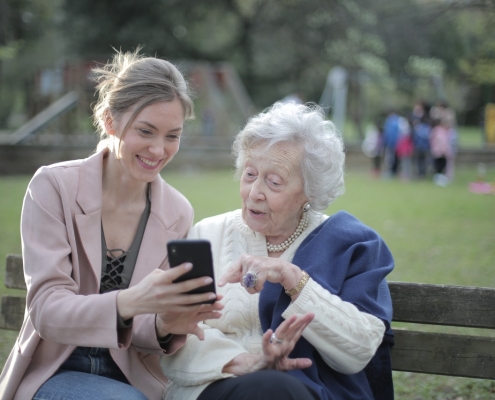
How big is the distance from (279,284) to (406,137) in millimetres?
17454

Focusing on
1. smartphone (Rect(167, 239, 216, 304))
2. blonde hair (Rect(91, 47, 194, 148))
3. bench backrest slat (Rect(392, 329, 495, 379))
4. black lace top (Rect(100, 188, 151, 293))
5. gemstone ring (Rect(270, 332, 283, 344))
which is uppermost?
blonde hair (Rect(91, 47, 194, 148))

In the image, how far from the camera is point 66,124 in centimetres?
2117

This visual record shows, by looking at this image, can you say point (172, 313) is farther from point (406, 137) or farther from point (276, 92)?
point (276, 92)

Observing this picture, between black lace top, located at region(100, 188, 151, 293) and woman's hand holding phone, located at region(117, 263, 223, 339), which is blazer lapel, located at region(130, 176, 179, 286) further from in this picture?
woman's hand holding phone, located at region(117, 263, 223, 339)

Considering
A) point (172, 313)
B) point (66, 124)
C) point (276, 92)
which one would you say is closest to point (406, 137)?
point (66, 124)

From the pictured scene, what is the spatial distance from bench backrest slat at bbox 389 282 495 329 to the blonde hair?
1397mm

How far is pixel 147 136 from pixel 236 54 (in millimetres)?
30559

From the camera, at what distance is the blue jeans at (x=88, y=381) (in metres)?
2.80

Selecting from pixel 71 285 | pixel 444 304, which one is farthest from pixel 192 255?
pixel 444 304

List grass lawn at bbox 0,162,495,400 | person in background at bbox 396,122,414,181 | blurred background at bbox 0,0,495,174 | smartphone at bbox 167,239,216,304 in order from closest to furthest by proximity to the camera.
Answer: smartphone at bbox 167,239,216,304
grass lawn at bbox 0,162,495,400
person in background at bbox 396,122,414,181
blurred background at bbox 0,0,495,174

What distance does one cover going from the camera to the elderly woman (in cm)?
279

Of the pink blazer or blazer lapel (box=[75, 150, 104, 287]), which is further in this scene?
blazer lapel (box=[75, 150, 104, 287])

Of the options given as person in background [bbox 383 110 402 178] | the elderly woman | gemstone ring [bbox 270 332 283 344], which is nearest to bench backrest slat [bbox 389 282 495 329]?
the elderly woman

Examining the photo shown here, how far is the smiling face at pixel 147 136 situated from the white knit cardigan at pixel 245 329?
408 millimetres
